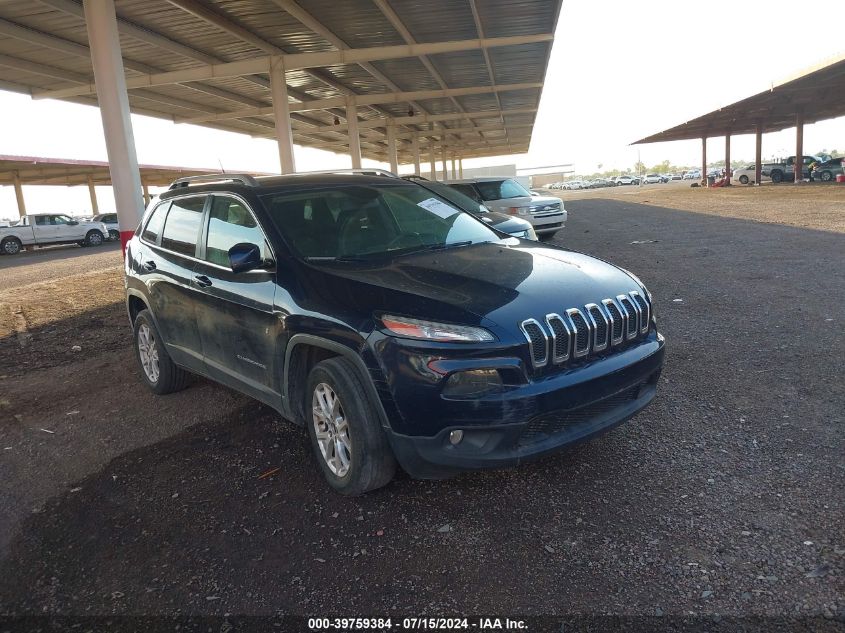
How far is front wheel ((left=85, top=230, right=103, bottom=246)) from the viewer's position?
3108cm

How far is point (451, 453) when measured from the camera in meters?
2.92

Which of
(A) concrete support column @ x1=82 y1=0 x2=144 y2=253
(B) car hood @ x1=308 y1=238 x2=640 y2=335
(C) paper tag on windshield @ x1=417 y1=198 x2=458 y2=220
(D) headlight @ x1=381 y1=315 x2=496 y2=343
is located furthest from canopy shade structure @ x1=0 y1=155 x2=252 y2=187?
(D) headlight @ x1=381 y1=315 x2=496 y2=343

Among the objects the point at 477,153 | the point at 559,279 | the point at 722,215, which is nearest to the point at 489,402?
the point at 559,279

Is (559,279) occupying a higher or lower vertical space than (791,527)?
higher

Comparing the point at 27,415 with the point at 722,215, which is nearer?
the point at 27,415

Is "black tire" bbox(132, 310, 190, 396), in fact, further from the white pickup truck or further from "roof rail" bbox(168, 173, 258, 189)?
the white pickup truck

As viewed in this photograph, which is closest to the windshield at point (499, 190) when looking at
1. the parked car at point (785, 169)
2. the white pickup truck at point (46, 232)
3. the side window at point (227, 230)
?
the side window at point (227, 230)

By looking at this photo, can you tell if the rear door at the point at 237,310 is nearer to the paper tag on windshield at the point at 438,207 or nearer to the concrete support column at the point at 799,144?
the paper tag on windshield at the point at 438,207

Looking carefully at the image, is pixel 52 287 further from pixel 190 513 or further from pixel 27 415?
pixel 190 513

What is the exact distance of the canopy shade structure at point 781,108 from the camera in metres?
28.2

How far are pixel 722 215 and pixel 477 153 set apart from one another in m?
50.5

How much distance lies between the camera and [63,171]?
40812 mm

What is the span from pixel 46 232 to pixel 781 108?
142 feet

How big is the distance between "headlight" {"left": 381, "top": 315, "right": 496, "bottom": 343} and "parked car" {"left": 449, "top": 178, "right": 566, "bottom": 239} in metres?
11.8
